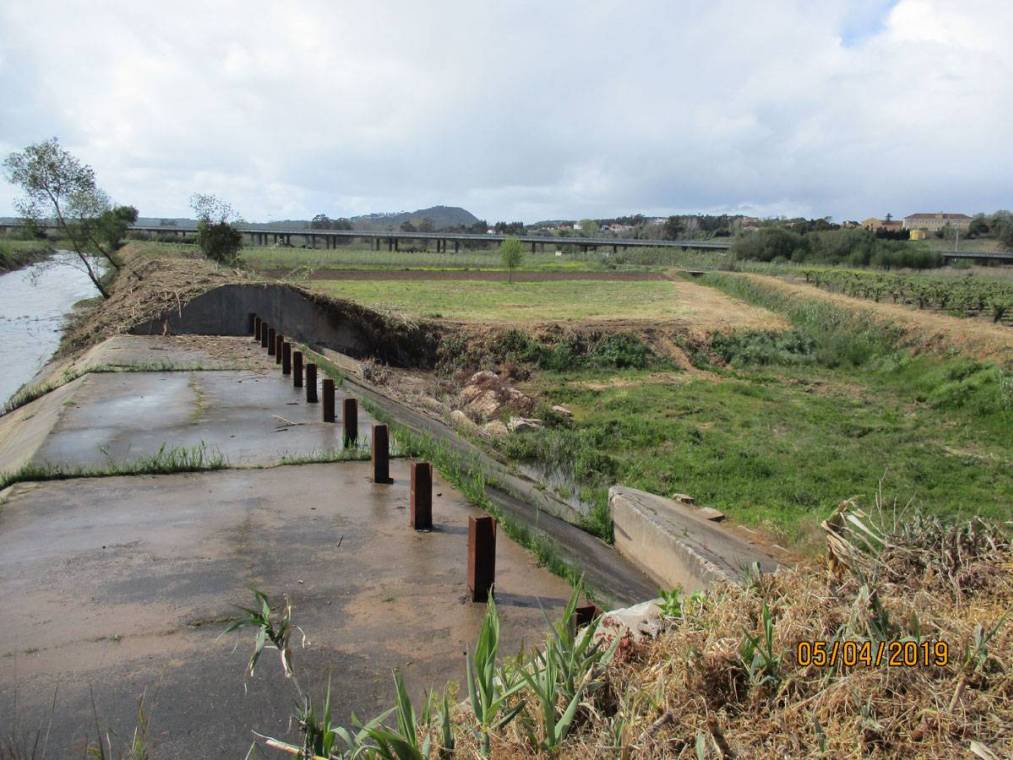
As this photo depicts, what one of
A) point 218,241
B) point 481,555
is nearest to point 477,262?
point 218,241

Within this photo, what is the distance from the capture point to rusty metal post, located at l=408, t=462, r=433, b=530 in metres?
6.50

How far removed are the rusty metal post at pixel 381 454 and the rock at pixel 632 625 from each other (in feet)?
12.9

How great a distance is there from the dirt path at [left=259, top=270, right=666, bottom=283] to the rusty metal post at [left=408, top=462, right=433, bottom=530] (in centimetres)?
4045

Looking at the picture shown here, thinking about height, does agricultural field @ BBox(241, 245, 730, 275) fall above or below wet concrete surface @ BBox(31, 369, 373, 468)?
above

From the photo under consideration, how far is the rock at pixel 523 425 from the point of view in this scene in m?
17.4

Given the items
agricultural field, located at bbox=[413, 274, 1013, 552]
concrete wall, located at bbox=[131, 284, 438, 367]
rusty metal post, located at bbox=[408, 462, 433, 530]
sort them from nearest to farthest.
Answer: rusty metal post, located at bbox=[408, 462, 433, 530]
agricultural field, located at bbox=[413, 274, 1013, 552]
concrete wall, located at bbox=[131, 284, 438, 367]

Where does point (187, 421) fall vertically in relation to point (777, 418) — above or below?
above

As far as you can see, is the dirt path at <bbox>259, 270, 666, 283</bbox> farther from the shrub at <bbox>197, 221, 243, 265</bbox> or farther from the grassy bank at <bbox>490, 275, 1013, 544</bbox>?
the grassy bank at <bbox>490, 275, 1013, 544</bbox>

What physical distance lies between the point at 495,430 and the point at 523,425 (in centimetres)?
71

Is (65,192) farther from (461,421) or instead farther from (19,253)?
(19,253)

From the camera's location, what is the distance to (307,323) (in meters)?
22.2

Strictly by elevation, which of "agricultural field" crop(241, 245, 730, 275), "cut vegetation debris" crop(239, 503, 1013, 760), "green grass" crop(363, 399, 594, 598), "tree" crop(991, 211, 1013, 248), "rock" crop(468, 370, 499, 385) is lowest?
"rock" crop(468, 370, 499, 385)

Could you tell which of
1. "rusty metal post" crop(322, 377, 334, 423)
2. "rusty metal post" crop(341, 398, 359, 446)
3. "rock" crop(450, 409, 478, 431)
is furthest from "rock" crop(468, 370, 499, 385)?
"rusty metal post" crop(341, 398, 359, 446)

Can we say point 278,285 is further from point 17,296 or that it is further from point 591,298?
point 17,296
